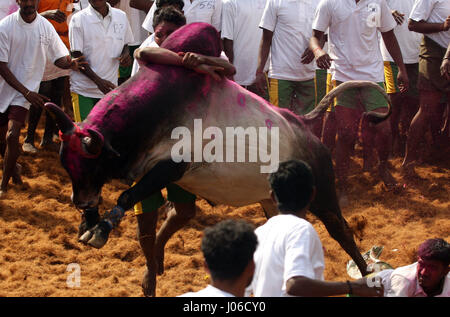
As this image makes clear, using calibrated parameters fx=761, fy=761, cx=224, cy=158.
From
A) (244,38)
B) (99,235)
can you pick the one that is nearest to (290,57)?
(244,38)

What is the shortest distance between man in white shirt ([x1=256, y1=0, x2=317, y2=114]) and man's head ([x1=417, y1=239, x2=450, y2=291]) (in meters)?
3.58

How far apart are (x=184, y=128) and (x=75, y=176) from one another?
79cm

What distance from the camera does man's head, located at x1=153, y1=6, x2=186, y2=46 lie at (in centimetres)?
570

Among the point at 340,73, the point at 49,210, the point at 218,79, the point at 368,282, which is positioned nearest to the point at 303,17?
the point at 340,73

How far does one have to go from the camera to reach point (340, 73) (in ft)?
24.8

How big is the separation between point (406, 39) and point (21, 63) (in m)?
4.10

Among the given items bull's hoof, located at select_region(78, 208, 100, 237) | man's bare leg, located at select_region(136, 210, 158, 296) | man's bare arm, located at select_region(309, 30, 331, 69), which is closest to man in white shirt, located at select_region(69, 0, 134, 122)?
man's bare arm, located at select_region(309, 30, 331, 69)

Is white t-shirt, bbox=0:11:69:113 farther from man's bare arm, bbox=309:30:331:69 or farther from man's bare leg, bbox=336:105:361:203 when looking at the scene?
man's bare leg, bbox=336:105:361:203

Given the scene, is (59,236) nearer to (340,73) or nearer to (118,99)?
(118,99)

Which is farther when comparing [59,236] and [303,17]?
[303,17]

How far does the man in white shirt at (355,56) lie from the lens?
24.1ft

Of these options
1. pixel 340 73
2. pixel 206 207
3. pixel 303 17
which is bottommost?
pixel 206 207

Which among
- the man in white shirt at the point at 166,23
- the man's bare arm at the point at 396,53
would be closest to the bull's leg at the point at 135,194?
the man in white shirt at the point at 166,23

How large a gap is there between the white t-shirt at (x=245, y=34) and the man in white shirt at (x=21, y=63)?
1649 mm
